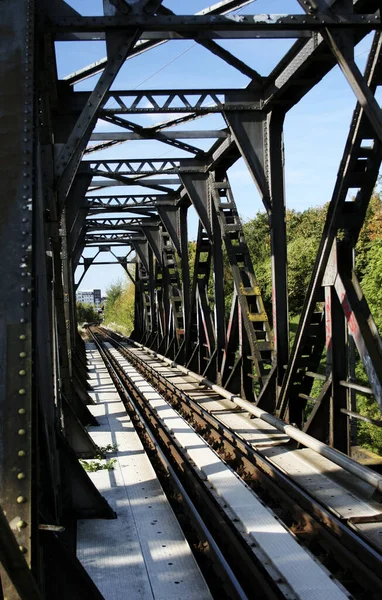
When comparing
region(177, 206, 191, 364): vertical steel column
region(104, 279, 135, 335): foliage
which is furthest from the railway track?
region(104, 279, 135, 335): foliage

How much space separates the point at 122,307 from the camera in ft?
226

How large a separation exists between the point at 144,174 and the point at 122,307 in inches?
2088

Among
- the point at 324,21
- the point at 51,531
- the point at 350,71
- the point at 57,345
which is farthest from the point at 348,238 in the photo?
the point at 51,531

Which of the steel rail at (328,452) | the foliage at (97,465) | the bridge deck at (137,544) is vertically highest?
the steel rail at (328,452)

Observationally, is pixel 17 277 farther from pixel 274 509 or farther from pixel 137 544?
pixel 274 509

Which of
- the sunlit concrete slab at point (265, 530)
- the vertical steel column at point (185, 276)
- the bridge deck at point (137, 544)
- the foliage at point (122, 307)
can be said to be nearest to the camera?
the sunlit concrete slab at point (265, 530)

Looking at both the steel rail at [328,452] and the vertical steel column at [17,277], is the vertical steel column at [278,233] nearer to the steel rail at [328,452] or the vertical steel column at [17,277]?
the steel rail at [328,452]

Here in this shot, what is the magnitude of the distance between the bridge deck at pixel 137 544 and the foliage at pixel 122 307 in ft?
168

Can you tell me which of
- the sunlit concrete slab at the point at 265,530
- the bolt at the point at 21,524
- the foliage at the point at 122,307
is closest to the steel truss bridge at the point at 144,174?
the bolt at the point at 21,524

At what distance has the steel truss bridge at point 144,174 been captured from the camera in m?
3.46

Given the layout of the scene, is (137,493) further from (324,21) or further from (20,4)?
(324,21)

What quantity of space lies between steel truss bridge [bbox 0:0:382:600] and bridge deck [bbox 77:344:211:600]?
0.23 metres

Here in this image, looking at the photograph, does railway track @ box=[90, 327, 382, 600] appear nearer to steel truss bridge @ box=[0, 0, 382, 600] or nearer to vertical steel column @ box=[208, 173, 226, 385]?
steel truss bridge @ box=[0, 0, 382, 600]

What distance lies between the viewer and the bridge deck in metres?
4.43
